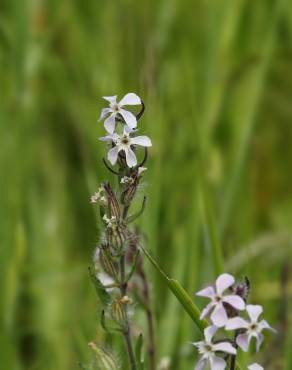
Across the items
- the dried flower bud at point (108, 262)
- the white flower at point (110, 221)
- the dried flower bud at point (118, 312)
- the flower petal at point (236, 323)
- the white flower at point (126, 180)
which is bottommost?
the flower petal at point (236, 323)

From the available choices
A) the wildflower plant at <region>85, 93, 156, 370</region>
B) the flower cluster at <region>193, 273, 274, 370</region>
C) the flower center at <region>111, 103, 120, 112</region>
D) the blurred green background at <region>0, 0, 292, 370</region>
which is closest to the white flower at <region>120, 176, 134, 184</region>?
the wildflower plant at <region>85, 93, 156, 370</region>

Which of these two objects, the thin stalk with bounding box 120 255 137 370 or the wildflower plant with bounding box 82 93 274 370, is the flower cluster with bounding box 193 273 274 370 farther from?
the thin stalk with bounding box 120 255 137 370

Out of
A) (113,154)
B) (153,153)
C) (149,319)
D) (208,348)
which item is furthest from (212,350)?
(153,153)

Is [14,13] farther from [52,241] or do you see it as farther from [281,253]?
[281,253]

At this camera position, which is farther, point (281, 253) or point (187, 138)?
point (187, 138)

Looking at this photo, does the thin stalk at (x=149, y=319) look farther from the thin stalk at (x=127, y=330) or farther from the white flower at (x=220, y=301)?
the white flower at (x=220, y=301)

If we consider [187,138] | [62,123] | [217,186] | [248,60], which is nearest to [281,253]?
[217,186]

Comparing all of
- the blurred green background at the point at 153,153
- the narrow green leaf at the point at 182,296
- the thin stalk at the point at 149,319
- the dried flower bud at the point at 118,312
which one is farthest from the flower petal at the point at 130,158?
the blurred green background at the point at 153,153
